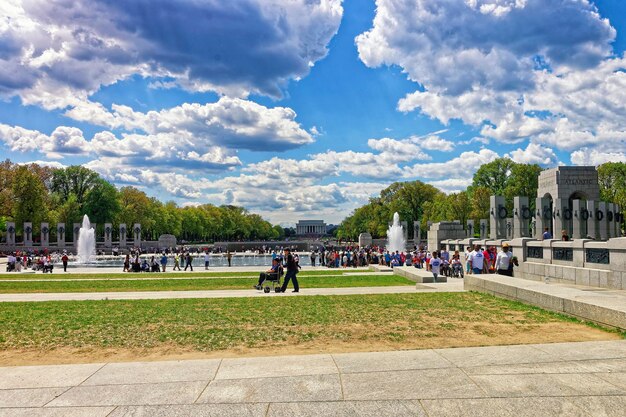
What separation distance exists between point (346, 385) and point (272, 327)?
449 centimetres

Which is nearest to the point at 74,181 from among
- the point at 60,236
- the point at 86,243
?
the point at 60,236

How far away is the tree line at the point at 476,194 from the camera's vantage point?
2746 inches

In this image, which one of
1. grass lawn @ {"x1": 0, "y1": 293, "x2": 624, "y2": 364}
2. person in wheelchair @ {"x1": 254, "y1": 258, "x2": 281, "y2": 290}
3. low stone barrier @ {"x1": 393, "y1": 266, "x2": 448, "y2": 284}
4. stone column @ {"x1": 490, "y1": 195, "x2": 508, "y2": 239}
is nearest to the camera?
grass lawn @ {"x1": 0, "y1": 293, "x2": 624, "y2": 364}

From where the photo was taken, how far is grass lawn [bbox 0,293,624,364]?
8602 millimetres

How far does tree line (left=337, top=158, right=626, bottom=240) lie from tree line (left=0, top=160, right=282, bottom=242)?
50.8 metres

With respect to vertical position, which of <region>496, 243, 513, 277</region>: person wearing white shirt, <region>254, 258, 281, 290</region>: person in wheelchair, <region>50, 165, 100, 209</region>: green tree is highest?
<region>50, 165, 100, 209</region>: green tree

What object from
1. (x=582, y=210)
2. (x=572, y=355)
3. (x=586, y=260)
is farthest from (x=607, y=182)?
(x=572, y=355)

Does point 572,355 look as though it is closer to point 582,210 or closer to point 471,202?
point 582,210

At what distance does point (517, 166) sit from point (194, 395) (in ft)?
249

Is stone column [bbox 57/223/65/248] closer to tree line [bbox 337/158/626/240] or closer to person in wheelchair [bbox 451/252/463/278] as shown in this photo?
tree line [bbox 337/158/626/240]

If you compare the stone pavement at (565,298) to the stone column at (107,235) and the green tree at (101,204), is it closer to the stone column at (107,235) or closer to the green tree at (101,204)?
the stone column at (107,235)

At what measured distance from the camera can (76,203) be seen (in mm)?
91312

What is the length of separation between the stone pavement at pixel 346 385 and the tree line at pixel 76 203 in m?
81.2

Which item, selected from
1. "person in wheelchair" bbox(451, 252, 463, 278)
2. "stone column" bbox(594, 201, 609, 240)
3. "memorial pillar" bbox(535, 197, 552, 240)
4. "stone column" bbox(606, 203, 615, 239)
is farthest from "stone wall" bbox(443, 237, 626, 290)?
"stone column" bbox(606, 203, 615, 239)
